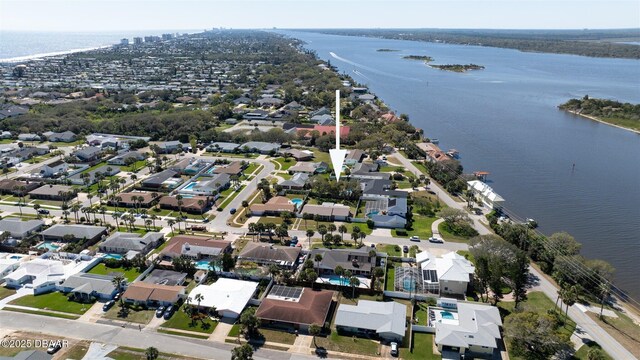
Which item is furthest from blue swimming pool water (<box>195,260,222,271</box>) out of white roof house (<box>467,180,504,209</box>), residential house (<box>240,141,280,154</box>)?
residential house (<box>240,141,280,154</box>)

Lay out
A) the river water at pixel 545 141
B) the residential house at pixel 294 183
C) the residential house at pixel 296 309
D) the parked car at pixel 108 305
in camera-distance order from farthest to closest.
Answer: the residential house at pixel 294 183 < the river water at pixel 545 141 < the parked car at pixel 108 305 < the residential house at pixel 296 309

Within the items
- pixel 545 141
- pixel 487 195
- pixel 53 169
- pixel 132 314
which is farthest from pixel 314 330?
pixel 545 141

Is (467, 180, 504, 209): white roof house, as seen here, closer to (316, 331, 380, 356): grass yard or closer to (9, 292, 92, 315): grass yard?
(316, 331, 380, 356): grass yard

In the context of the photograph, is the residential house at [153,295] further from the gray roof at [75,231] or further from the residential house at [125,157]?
the residential house at [125,157]

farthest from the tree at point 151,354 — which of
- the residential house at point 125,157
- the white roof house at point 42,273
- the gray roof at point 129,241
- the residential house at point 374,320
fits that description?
the residential house at point 125,157

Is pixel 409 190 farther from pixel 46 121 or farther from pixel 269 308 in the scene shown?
pixel 46 121

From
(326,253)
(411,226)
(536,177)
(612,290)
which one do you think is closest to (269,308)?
(326,253)
